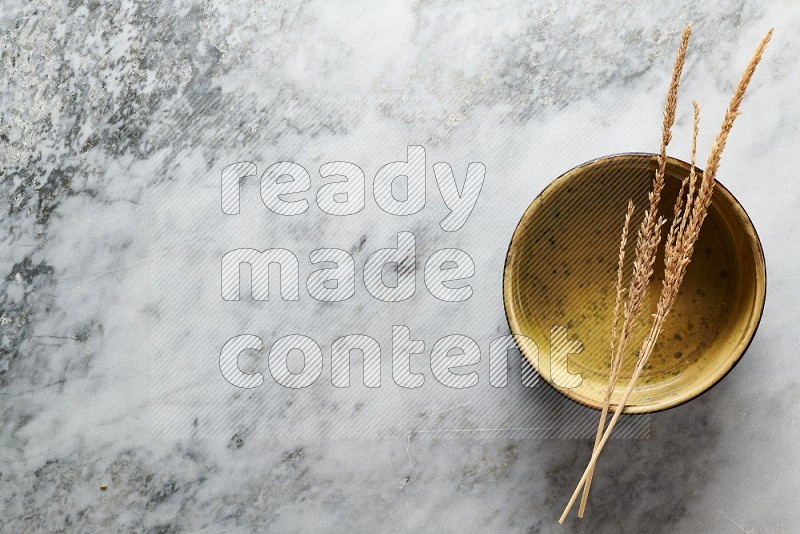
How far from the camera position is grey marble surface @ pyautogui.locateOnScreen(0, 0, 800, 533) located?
95cm

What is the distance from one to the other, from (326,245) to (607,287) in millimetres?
364

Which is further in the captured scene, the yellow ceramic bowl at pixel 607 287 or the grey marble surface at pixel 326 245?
the grey marble surface at pixel 326 245

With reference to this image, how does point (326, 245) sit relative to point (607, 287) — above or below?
above

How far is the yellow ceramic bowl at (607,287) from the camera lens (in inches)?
32.7

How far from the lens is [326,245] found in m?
0.97

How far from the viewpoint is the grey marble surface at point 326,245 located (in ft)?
3.11

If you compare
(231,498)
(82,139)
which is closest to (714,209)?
(231,498)

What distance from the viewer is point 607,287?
899mm

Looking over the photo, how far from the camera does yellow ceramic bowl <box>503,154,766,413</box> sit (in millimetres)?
831

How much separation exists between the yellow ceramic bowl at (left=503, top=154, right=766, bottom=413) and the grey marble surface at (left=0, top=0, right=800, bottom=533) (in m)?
0.08

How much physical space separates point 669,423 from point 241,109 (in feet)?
2.30

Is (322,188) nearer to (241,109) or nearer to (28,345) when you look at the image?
(241,109)

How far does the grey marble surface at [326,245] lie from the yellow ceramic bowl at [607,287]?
0.28 feet

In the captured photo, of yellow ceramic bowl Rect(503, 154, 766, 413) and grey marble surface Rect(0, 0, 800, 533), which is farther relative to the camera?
grey marble surface Rect(0, 0, 800, 533)
